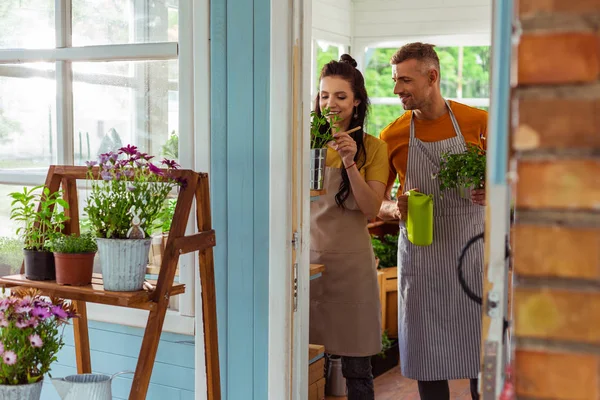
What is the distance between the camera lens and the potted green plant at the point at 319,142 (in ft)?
8.05

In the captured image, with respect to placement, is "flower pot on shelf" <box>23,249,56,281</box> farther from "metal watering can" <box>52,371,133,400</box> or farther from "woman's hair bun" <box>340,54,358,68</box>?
"woman's hair bun" <box>340,54,358,68</box>

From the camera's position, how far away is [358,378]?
276 cm

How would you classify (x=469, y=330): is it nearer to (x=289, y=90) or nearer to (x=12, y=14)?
(x=289, y=90)

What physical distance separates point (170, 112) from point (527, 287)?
6.16 feet

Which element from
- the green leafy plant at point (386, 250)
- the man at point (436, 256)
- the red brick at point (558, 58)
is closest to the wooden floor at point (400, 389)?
the green leafy plant at point (386, 250)

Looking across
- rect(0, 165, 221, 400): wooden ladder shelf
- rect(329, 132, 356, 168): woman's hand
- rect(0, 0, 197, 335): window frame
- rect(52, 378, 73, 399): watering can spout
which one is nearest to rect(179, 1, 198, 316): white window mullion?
rect(0, 0, 197, 335): window frame

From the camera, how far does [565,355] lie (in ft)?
2.41

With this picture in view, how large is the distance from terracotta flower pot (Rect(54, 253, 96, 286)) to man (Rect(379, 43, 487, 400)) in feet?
4.12

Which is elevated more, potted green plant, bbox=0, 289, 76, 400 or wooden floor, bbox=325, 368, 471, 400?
potted green plant, bbox=0, 289, 76, 400

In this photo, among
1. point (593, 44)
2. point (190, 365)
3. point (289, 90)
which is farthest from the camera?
point (190, 365)

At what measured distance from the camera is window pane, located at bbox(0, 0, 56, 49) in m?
2.69

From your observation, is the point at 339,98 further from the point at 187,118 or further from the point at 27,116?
the point at 27,116

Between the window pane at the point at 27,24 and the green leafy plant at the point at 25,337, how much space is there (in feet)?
A: 3.61

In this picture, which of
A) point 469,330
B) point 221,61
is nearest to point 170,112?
point 221,61
